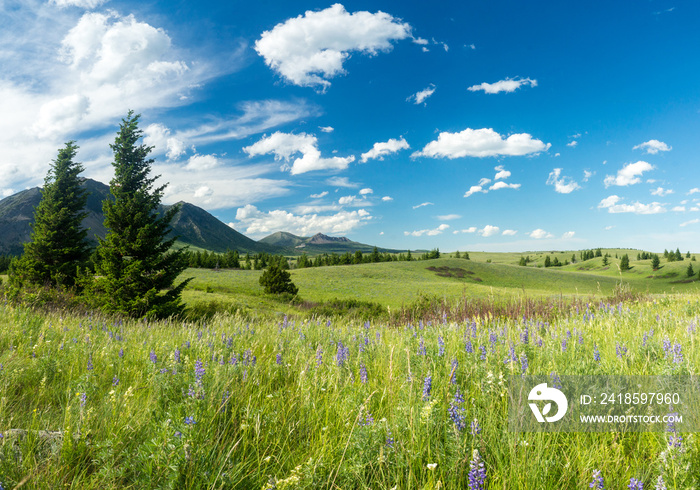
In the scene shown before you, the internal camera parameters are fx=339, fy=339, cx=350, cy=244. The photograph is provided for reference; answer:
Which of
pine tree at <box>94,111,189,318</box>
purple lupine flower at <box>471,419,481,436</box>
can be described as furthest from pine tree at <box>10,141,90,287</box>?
purple lupine flower at <box>471,419,481,436</box>

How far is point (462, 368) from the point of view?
12.0ft

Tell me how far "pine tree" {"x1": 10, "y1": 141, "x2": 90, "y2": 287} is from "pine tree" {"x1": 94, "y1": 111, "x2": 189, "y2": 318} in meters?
12.1

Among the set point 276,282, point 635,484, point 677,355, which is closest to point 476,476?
point 635,484

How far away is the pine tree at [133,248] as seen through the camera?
1694 cm

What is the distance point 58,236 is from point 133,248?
15971 millimetres

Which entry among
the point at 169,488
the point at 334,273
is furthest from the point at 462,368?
the point at 334,273

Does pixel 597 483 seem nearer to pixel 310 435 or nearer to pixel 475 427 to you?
pixel 475 427

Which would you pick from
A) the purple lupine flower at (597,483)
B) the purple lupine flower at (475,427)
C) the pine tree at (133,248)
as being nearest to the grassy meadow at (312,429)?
the purple lupine flower at (475,427)

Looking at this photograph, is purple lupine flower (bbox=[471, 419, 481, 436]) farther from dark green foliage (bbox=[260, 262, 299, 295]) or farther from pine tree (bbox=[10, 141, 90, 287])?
dark green foliage (bbox=[260, 262, 299, 295])

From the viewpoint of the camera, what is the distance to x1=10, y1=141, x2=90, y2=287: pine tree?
26422 mm

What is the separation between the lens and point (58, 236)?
89.5 feet

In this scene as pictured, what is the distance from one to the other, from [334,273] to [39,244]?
50660mm

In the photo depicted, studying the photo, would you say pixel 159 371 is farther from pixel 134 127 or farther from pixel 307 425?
pixel 134 127

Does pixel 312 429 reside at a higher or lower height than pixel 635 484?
lower
